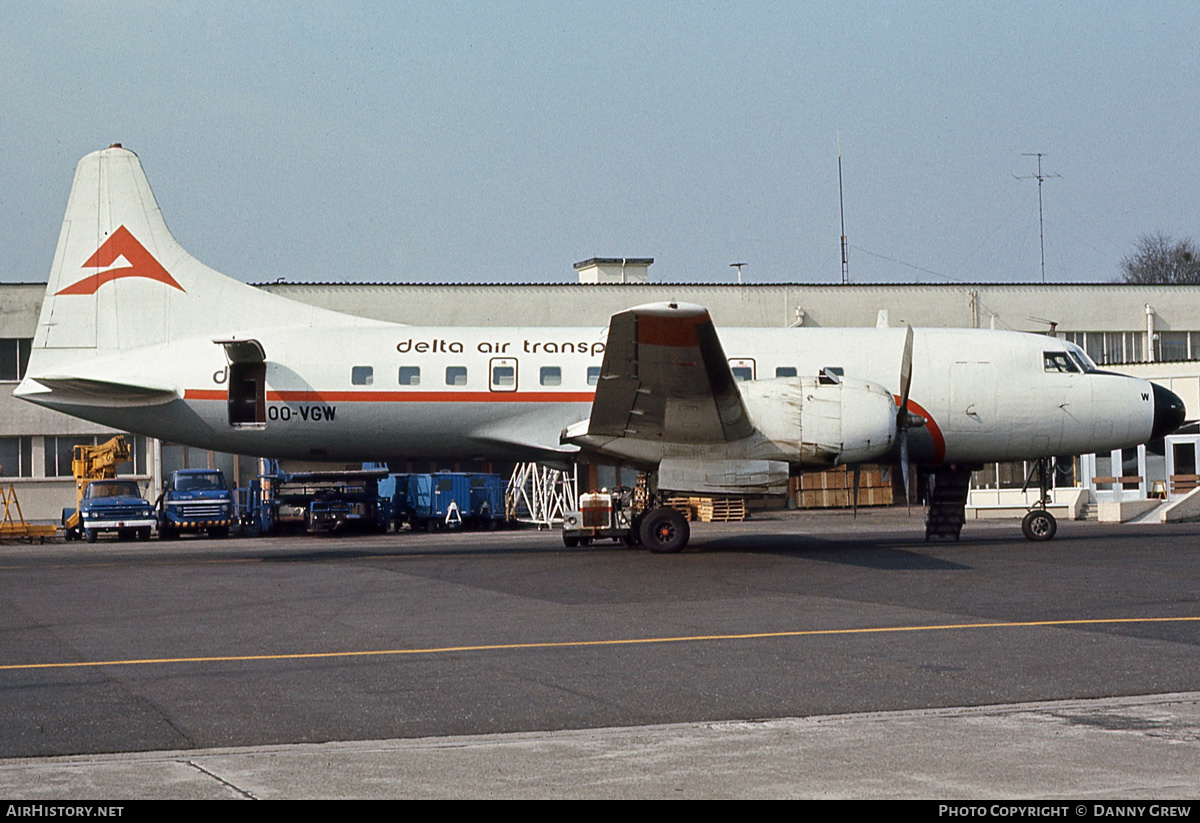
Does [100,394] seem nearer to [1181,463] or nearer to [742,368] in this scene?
[742,368]

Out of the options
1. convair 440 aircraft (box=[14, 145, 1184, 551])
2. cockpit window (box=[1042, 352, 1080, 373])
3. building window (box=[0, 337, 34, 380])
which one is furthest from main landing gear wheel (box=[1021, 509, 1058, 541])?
building window (box=[0, 337, 34, 380])

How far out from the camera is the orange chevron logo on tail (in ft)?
78.1

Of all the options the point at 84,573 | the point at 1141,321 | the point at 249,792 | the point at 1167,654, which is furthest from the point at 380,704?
the point at 1141,321

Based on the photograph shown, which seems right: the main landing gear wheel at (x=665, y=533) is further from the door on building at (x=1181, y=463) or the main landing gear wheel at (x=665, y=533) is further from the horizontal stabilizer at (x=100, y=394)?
the door on building at (x=1181, y=463)

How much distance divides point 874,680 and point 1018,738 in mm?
2265

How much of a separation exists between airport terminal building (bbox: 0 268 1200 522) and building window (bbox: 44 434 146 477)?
0.06 m

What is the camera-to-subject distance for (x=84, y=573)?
21188 mm

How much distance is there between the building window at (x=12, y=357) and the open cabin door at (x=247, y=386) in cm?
2890

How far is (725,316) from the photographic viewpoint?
50.1 meters

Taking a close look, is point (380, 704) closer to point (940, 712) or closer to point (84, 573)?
point (940, 712)

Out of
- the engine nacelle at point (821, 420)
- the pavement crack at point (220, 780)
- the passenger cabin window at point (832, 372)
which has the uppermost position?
the passenger cabin window at point (832, 372)

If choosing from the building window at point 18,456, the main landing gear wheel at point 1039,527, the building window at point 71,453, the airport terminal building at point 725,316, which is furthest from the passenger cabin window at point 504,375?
the building window at point 18,456

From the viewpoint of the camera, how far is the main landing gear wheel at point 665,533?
73.7ft

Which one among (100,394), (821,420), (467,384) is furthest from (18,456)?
(821,420)
